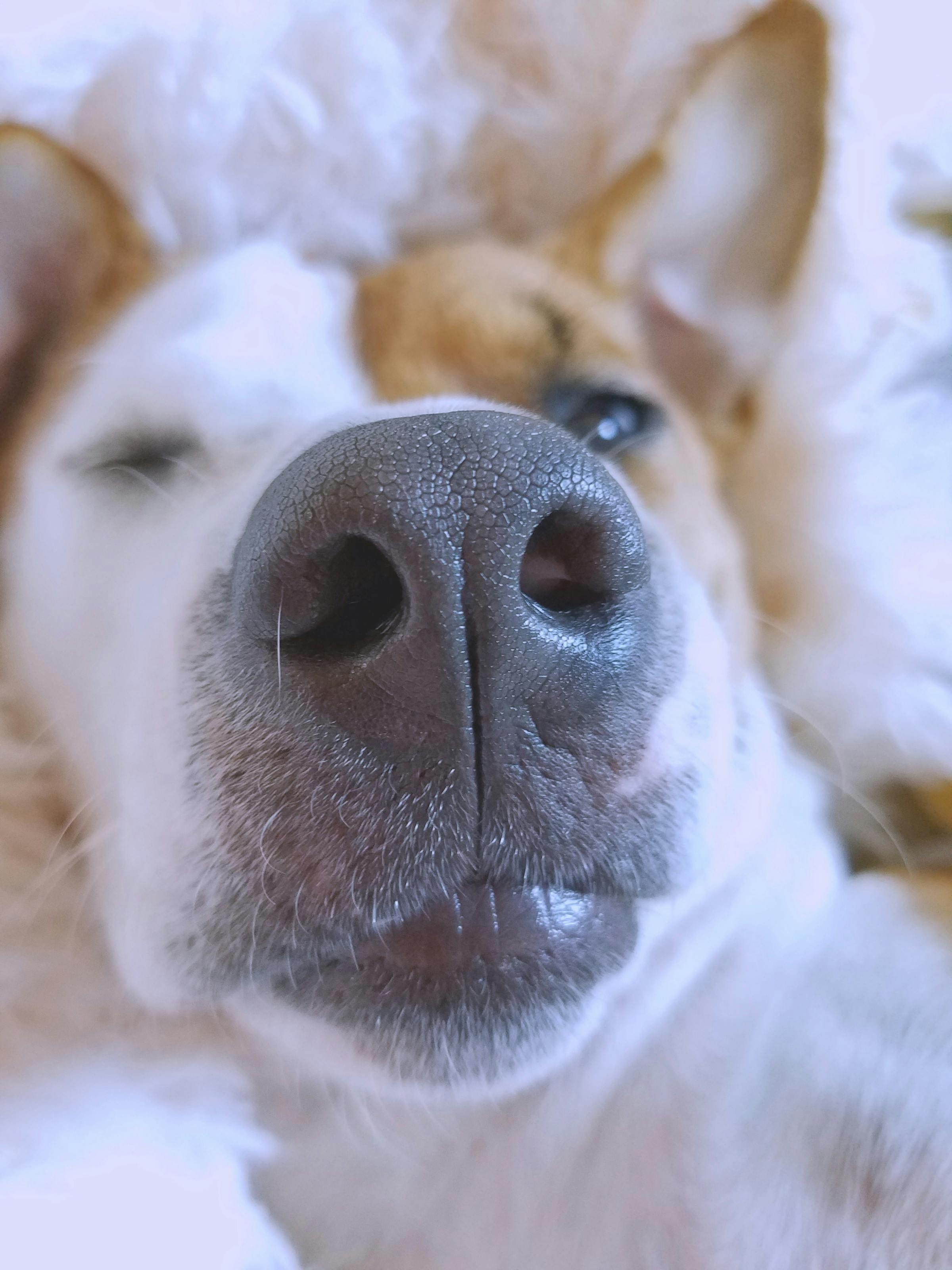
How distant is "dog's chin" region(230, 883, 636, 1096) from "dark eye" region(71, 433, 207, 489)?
49cm

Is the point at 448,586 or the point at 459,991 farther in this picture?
the point at 459,991

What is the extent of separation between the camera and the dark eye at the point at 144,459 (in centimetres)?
99

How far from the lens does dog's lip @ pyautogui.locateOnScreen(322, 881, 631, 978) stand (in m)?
0.68

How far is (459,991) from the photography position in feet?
2.30

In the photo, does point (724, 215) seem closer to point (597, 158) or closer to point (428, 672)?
point (597, 158)

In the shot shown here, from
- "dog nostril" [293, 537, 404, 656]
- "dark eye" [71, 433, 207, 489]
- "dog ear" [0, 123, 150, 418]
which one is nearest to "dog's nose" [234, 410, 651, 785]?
"dog nostril" [293, 537, 404, 656]

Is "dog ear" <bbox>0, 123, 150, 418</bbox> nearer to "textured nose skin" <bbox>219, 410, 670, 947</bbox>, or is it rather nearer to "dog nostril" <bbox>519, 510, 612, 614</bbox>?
"textured nose skin" <bbox>219, 410, 670, 947</bbox>

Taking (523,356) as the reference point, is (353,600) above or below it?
below

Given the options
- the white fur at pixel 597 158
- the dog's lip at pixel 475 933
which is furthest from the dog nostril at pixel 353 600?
the white fur at pixel 597 158

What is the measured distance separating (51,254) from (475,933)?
36.9 inches

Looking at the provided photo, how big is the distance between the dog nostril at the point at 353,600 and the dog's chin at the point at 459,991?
18 cm

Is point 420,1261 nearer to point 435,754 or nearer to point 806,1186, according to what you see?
point 806,1186

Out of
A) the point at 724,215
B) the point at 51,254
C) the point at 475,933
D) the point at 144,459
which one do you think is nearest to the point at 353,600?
the point at 475,933

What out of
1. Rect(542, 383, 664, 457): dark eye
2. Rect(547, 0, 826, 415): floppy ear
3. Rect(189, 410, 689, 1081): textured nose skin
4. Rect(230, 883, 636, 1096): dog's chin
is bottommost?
Rect(230, 883, 636, 1096): dog's chin
